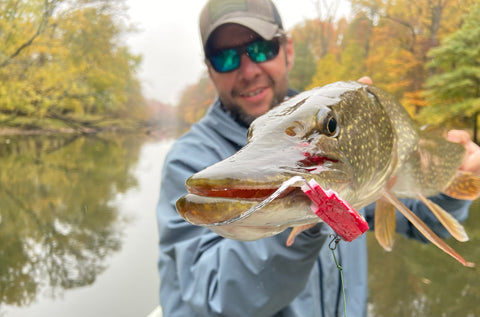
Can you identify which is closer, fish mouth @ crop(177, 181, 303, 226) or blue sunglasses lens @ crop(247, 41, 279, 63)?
fish mouth @ crop(177, 181, 303, 226)

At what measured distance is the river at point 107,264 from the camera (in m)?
2.65

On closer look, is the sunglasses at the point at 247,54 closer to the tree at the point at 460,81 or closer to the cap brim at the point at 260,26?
the cap brim at the point at 260,26

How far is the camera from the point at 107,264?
3480mm

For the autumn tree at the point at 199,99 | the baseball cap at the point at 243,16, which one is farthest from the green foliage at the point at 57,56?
the baseball cap at the point at 243,16

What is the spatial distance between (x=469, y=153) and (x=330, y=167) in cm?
48

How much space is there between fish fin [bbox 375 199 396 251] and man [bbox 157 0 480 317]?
101 millimetres

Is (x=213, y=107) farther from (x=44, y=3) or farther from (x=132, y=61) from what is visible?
(x=132, y=61)

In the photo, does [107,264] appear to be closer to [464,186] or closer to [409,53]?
[409,53]

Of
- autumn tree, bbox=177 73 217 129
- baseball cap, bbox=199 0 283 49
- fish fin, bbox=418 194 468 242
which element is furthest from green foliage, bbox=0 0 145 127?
fish fin, bbox=418 194 468 242

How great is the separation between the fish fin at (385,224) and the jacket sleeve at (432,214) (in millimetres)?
276

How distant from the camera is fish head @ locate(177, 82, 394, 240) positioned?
32cm

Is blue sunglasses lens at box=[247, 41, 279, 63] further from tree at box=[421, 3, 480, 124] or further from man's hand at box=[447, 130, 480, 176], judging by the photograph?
man's hand at box=[447, 130, 480, 176]

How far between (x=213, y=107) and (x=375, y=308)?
2.08m

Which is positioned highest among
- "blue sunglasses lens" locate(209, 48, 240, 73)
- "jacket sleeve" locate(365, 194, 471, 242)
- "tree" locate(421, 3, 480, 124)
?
"blue sunglasses lens" locate(209, 48, 240, 73)
